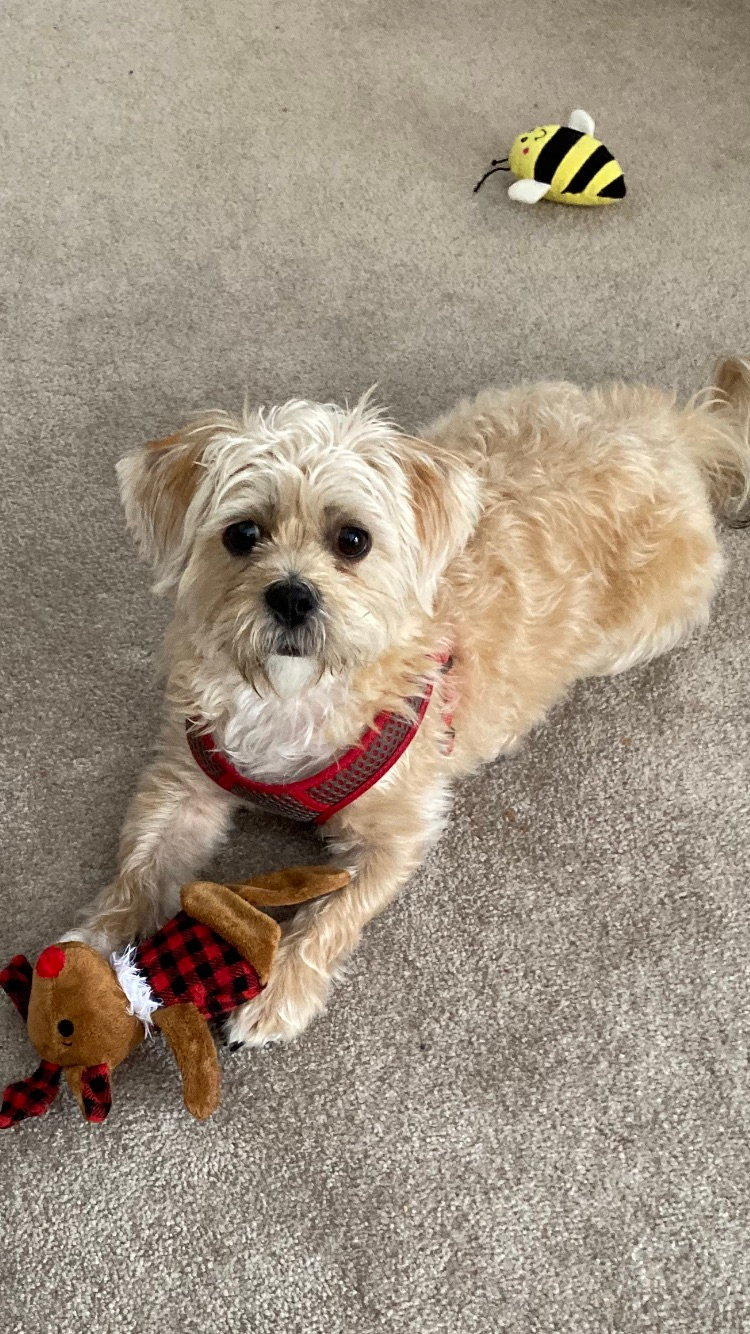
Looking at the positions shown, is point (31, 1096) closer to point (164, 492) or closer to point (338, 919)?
point (338, 919)

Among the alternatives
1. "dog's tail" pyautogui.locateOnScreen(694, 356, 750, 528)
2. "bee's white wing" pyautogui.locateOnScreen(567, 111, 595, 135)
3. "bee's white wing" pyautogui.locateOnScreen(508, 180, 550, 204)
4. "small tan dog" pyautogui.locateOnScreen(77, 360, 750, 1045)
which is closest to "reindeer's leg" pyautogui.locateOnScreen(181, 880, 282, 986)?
"small tan dog" pyautogui.locateOnScreen(77, 360, 750, 1045)

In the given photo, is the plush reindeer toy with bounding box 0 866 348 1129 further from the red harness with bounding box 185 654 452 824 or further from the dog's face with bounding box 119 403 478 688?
the dog's face with bounding box 119 403 478 688

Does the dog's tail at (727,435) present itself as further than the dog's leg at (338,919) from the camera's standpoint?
Yes

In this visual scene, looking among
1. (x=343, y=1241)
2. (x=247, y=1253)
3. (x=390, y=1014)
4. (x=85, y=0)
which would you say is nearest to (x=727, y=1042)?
(x=390, y=1014)

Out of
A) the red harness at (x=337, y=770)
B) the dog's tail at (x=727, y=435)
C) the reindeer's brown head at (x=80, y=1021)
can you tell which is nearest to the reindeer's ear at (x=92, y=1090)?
the reindeer's brown head at (x=80, y=1021)

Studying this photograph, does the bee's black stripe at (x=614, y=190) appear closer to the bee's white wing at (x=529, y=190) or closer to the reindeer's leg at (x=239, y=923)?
the bee's white wing at (x=529, y=190)

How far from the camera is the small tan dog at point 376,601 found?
1.21 metres

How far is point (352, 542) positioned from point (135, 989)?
617 mm

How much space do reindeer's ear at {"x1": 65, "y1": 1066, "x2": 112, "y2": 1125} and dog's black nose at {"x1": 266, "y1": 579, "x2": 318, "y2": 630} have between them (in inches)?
23.0

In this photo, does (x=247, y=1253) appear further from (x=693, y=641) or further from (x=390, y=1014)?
(x=693, y=641)

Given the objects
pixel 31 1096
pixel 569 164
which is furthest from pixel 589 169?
pixel 31 1096

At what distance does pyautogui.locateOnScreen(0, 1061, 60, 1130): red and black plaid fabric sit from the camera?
1.25 meters

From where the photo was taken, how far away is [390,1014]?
4.64 feet

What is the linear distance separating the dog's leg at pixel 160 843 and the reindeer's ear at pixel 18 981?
72 mm
